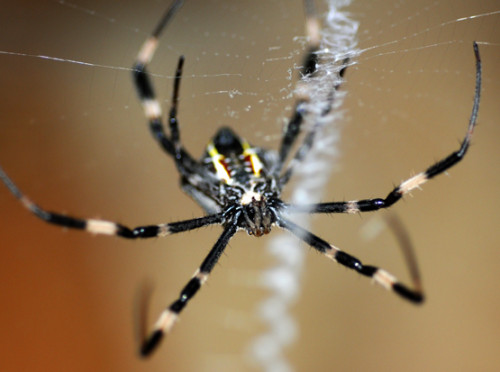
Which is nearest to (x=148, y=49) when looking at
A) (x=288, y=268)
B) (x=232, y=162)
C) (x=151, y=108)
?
(x=151, y=108)

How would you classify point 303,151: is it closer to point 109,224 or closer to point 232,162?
point 232,162

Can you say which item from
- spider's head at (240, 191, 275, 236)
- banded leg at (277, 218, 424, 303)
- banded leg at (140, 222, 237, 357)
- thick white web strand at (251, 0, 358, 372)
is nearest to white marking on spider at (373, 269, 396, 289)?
banded leg at (277, 218, 424, 303)

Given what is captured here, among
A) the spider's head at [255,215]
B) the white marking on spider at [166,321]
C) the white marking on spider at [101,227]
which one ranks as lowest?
the white marking on spider at [166,321]

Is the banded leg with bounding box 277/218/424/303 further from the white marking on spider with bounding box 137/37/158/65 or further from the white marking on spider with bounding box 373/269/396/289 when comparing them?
the white marking on spider with bounding box 137/37/158/65

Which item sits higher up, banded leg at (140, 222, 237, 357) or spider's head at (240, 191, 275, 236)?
spider's head at (240, 191, 275, 236)

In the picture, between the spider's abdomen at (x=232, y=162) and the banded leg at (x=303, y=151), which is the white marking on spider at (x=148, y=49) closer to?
the spider's abdomen at (x=232, y=162)

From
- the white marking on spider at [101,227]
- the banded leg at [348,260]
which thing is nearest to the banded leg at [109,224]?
the white marking on spider at [101,227]
